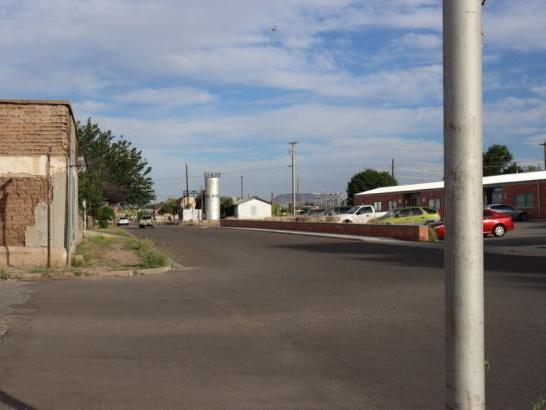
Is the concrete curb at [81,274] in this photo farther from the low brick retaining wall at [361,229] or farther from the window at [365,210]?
the window at [365,210]

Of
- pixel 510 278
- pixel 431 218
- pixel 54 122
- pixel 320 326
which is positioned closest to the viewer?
pixel 320 326

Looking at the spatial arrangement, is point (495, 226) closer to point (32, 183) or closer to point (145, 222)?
point (32, 183)

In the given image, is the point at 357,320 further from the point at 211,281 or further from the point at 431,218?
the point at 431,218

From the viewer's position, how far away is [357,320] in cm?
988

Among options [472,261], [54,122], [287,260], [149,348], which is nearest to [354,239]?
[287,260]

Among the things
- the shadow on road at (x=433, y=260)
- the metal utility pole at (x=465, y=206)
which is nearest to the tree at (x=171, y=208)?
the shadow on road at (x=433, y=260)

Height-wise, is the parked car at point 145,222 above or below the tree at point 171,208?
below

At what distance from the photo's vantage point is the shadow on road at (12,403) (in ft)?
18.2

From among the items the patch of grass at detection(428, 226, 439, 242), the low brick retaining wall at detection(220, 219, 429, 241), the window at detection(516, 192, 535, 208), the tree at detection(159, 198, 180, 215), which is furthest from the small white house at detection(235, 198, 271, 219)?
the patch of grass at detection(428, 226, 439, 242)

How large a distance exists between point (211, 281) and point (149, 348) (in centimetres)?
785

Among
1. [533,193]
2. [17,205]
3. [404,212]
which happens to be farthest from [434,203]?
[17,205]

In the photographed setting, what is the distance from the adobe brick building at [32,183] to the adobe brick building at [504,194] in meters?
28.9

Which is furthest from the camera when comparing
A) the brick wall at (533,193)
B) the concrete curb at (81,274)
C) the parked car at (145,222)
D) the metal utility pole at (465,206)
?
the parked car at (145,222)

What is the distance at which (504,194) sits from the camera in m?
56.9
